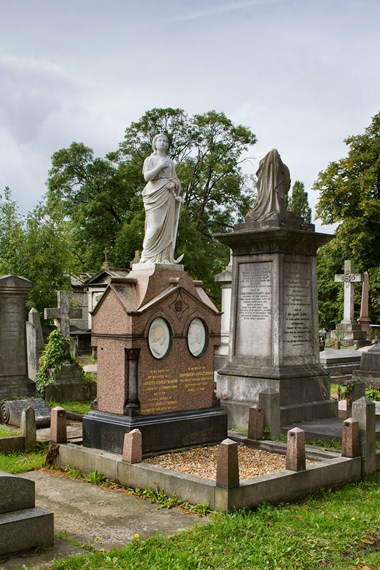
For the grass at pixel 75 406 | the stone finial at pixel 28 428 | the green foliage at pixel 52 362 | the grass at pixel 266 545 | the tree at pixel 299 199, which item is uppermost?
the tree at pixel 299 199

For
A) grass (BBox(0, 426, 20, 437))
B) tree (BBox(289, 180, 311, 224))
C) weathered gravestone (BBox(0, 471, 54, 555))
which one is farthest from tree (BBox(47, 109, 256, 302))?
weathered gravestone (BBox(0, 471, 54, 555))

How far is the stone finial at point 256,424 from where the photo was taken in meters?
9.48

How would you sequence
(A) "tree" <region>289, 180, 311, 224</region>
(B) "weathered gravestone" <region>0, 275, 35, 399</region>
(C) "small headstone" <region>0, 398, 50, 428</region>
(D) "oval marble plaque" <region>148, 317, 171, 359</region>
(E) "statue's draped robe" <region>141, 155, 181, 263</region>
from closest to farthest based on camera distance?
(D) "oval marble plaque" <region>148, 317, 171, 359</region>
(E) "statue's draped robe" <region>141, 155, 181, 263</region>
(C) "small headstone" <region>0, 398, 50, 428</region>
(B) "weathered gravestone" <region>0, 275, 35, 399</region>
(A) "tree" <region>289, 180, 311, 224</region>

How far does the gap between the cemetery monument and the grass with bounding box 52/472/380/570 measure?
2.39 m

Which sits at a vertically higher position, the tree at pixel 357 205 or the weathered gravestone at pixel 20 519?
the tree at pixel 357 205

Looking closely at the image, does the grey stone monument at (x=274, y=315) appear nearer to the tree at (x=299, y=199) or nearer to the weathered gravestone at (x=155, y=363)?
the weathered gravestone at (x=155, y=363)

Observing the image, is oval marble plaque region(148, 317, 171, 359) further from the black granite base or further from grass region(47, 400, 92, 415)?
grass region(47, 400, 92, 415)

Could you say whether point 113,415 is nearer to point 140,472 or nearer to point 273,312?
point 140,472

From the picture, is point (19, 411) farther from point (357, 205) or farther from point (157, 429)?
point (357, 205)

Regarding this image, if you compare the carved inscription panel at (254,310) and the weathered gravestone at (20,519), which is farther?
the carved inscription panel at (254,310)

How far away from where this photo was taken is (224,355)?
59.2 feet

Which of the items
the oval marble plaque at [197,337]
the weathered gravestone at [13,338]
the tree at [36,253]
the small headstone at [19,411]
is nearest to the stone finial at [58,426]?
the oval marble plaque at [197,337]

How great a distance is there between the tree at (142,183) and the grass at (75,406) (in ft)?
71.1

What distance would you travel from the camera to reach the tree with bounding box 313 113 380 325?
117 ft
